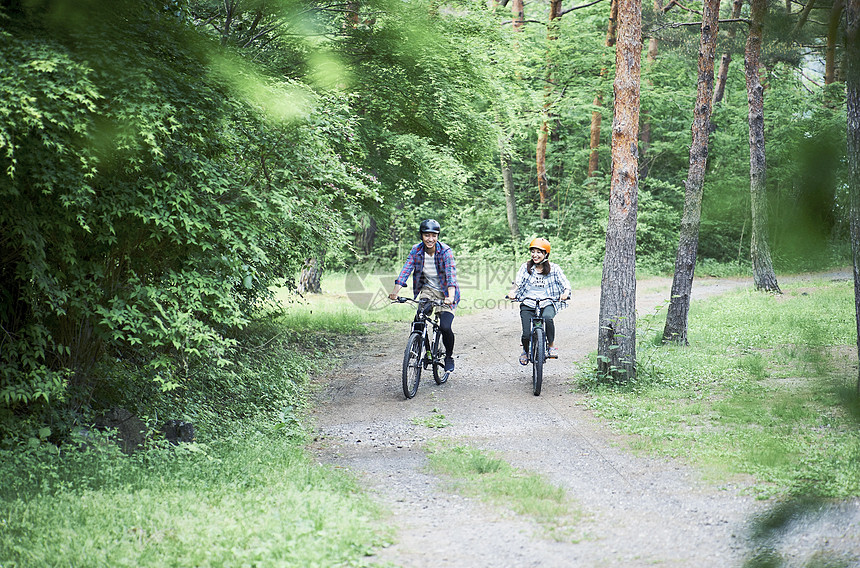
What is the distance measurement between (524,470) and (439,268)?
3889 mm

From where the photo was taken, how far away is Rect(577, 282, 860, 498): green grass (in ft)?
3.73

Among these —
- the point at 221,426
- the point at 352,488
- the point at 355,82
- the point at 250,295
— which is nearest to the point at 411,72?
the point at 355,82

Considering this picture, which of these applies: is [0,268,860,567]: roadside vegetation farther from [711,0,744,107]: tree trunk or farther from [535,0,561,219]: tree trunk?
[535,0,561,219]: tree trunk

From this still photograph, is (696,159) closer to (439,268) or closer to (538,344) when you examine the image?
(538,344)

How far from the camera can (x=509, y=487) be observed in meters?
5.98

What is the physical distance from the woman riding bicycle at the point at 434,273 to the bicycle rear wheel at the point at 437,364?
0.80 feet

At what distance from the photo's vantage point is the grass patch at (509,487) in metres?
5.29

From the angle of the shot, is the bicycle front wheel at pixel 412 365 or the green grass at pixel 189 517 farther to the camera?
the bicycle front wheel at pixel 412 365

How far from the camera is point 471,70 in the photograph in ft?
43.3

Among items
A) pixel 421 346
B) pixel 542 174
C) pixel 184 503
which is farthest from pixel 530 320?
pixel 542 174

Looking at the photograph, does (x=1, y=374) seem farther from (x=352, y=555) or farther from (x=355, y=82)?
(x=355, y=82)

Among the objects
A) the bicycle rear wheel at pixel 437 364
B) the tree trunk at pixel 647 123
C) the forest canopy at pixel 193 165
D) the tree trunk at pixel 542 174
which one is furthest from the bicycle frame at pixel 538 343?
the tree trunk at pixel 542 174

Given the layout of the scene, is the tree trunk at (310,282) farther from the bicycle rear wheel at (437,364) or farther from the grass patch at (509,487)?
the grass patch at (509,487)

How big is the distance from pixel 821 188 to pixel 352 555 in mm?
3962
